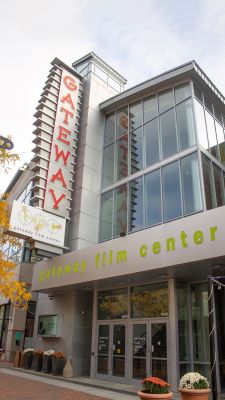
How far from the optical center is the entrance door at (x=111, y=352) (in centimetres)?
1473

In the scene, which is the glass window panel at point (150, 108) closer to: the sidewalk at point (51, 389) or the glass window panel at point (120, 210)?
the glass window panel at point (120, 210)

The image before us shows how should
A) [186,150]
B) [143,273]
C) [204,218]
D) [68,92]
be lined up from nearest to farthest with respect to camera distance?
[204,218], [143,273], [186,150], [68,92]

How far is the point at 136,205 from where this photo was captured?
16891 mm

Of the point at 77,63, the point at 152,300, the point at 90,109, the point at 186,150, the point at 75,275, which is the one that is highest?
the point at 77,63

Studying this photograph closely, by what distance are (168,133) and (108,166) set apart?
4.26 m

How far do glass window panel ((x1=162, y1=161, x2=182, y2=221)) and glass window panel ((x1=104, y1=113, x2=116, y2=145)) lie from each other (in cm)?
513

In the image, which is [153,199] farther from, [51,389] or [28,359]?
[28,359]

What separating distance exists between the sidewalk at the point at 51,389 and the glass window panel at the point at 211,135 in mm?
10550

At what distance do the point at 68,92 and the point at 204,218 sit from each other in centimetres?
1161

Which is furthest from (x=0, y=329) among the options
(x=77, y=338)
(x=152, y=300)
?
(x=152, y=300)

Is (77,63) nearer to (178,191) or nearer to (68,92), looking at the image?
(68,92)

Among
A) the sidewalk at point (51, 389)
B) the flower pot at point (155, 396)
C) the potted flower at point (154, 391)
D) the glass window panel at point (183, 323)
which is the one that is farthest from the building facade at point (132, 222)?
the flower pot at point (155, 396)

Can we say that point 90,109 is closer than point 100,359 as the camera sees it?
No

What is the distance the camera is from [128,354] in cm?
1441
